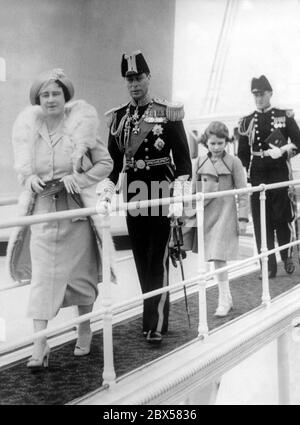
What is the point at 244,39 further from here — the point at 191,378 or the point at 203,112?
the point at 191,378

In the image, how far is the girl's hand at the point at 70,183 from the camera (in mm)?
1745

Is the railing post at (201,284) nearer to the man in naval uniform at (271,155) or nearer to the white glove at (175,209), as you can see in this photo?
the white glove at (175,209)

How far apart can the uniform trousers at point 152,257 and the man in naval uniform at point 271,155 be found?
1413 mm

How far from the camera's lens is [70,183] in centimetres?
175

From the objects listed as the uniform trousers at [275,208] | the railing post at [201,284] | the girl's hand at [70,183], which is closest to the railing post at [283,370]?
the uniform trousers at [275,208]

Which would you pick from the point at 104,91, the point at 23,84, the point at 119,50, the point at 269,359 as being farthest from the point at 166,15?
the point at 269,359

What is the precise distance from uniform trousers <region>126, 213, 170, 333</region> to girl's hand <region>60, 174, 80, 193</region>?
0.40 metres

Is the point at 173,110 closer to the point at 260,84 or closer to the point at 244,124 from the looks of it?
the point at 260,84

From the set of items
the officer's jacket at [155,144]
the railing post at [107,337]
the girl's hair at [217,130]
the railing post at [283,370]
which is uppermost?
the girl's hair at [217,130]

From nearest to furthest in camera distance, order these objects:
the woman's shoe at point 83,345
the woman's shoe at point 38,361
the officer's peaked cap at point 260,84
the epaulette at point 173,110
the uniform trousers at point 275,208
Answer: the woman's shoe at point 38,361
the woman's shoe at point 83,345
the epaulette at point 173,110
the officer's peaked cap at point 260,84
the uniform trousers at point 275,208

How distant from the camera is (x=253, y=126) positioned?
332cm

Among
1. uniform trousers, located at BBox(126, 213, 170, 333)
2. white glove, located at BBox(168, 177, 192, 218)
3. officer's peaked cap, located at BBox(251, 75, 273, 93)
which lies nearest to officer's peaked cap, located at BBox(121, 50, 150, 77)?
white glove, located at BBox(168, 177, 192, 218)

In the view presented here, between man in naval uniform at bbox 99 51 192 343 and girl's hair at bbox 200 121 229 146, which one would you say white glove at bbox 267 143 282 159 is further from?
man in naval uniform at bbox 99 51 192 343

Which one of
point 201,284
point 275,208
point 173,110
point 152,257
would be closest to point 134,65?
point 173,110
